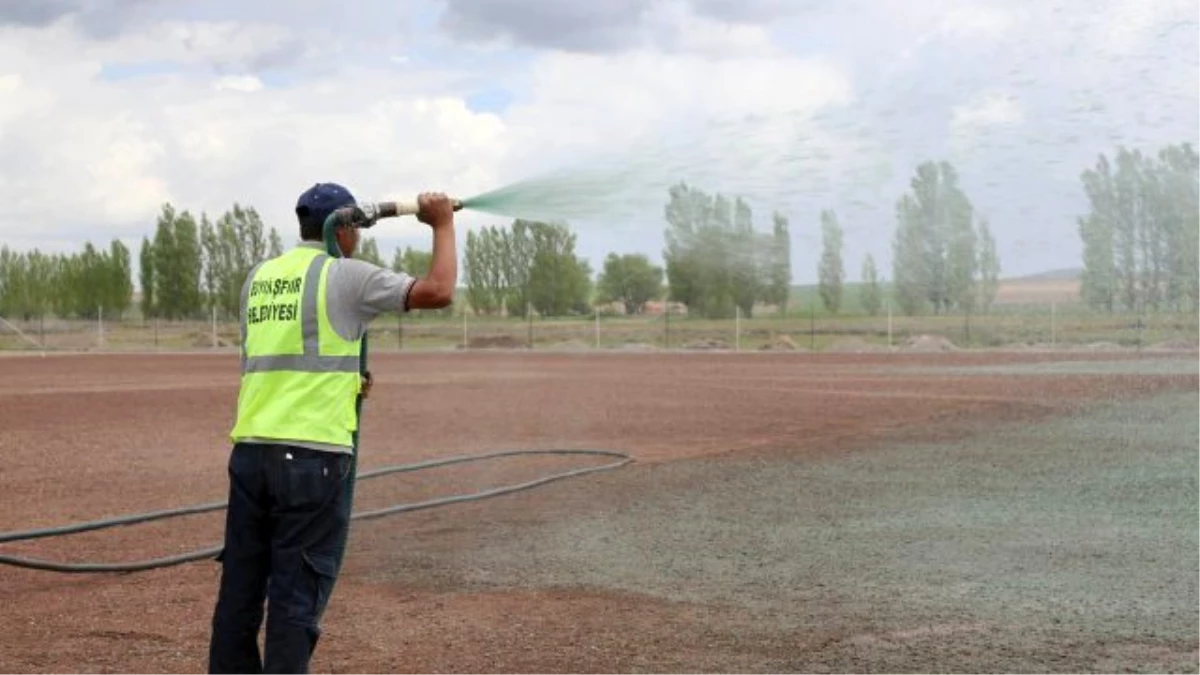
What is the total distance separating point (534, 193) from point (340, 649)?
2537 mm

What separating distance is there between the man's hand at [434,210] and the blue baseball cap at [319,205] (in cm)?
28

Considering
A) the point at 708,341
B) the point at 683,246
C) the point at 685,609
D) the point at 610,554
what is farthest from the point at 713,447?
the point at 708,341

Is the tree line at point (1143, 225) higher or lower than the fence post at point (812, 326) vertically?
higher

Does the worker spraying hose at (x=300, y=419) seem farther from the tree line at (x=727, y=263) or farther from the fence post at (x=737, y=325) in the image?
the fence post at (x=737, y=325)

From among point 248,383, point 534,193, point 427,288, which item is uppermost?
point 534,193

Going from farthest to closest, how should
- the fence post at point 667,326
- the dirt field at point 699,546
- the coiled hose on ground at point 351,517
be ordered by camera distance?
the fence post at point 667,326, the coiled hose on ground at point 351,517, the dirt field at point 699,546

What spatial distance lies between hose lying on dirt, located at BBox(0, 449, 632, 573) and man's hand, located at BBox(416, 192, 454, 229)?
4.80 m

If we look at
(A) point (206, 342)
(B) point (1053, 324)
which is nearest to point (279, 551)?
(B) point (1053, 324)

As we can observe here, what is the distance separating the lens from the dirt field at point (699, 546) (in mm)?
6848

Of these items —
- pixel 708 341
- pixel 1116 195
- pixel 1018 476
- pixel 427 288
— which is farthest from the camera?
pixel 708 341

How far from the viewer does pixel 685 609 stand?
7668 millimetres

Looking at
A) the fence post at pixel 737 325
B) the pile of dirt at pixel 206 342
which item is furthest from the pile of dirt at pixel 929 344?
the pile of dirt at pixel 206 342

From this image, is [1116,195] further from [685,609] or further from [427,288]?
[427,288]

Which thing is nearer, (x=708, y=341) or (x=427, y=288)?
(x=427, y=288)
